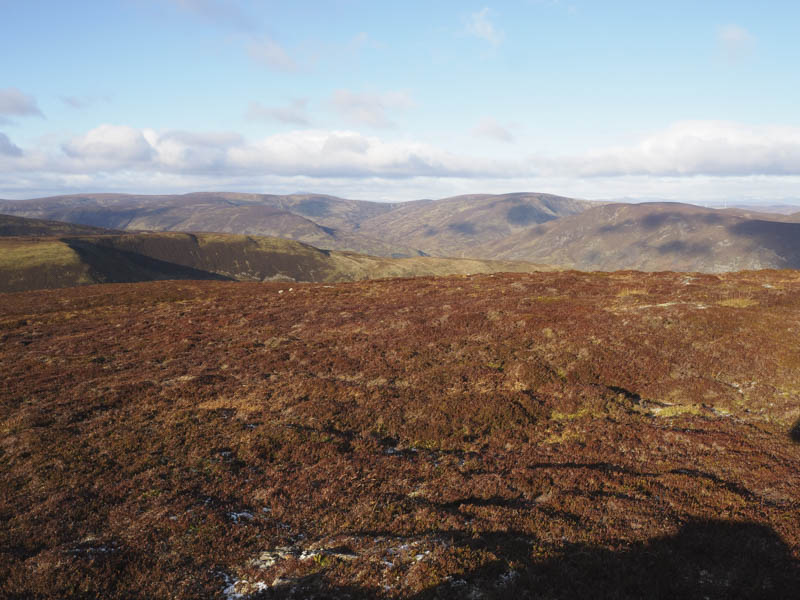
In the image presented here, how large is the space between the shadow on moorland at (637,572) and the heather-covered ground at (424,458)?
4 centimetres

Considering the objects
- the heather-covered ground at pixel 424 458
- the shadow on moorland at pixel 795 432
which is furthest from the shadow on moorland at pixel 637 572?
the shadow on moorland at pixel 795 432

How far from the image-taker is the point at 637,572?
8.09 m

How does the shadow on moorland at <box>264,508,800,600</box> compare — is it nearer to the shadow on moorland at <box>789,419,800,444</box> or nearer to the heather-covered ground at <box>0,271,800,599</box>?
the heather-covered ground at <box>0,271,800,599</box>

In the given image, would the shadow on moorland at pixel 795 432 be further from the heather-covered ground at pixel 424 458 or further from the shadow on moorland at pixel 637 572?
the shadow on moorland at pixel 637 572

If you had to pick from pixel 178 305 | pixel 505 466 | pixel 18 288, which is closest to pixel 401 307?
pixel 505 466

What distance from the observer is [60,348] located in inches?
1246

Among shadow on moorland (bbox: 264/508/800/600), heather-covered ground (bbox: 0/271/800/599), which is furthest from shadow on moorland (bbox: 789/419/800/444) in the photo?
shadow on moorland (bbox: 264/508/800/600)

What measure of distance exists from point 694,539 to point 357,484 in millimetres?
8864

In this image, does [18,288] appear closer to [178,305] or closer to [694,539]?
[178,305]

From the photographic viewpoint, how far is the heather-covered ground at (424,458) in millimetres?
8602

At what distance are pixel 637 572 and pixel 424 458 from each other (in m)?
7.85

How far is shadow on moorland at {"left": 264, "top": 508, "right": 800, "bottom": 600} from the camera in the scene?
7574 mm

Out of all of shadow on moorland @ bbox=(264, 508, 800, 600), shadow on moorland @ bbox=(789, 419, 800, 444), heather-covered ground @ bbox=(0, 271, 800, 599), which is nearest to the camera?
shadow on moorland @ bbox=(264, 508, 800, 600)

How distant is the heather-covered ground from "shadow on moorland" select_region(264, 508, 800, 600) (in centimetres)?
4
